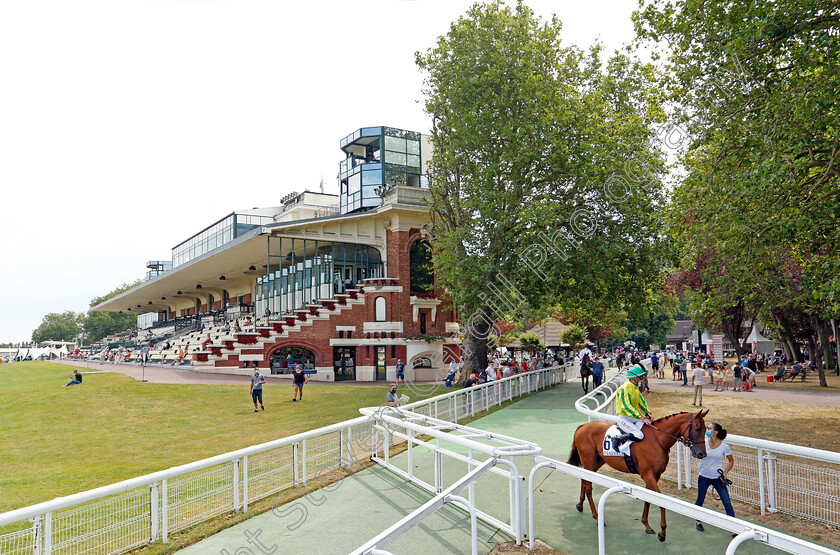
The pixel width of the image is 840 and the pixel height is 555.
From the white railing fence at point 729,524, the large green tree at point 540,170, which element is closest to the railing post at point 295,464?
the white railing fence at point 729,524

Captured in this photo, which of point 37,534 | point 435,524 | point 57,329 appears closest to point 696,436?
point 435,524

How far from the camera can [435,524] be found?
24.7ft

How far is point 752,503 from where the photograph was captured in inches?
321

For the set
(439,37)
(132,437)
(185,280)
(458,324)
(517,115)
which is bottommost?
(132,437)

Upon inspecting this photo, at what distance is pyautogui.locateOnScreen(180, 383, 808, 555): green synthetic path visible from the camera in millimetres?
6832

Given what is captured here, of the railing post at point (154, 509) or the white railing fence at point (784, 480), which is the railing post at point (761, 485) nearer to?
the white railing fence at point (784, 480)

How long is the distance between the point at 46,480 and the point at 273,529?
6.78m

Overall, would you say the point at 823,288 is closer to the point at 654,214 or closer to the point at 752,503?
the point at 752,503

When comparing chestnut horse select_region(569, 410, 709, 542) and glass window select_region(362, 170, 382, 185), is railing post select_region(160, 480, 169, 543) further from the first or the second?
glass window select_region(362, 170, 382, 185)

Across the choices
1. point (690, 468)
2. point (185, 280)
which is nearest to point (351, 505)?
point (690, 468)

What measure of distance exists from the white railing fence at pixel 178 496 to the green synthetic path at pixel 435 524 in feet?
1.85

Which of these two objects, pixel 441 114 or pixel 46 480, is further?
pixel 441 114

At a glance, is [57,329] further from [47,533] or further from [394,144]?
[47,533]

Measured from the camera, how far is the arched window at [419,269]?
34.1 m
